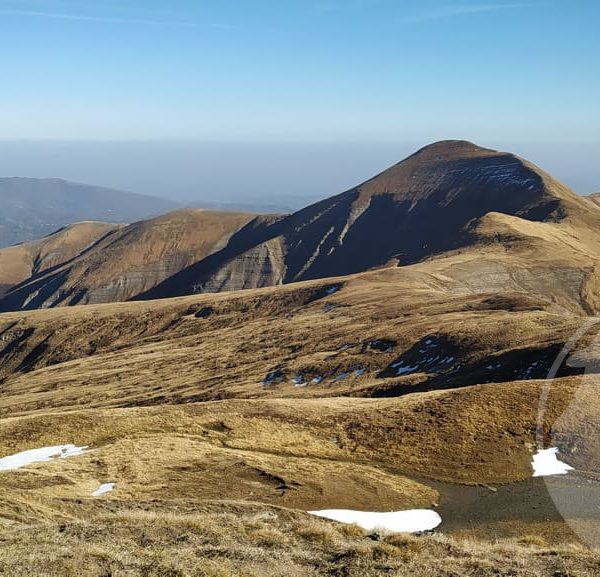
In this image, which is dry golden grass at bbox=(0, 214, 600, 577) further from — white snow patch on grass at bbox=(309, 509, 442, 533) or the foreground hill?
white snow patch on grass at bbox=(309, 509, 442, 533)

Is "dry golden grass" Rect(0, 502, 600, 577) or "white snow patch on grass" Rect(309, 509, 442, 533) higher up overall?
"dry golden grass" Rect(0, 502, 600, 577)

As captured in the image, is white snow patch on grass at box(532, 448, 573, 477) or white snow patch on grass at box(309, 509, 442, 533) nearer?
white snow patch on grass at box(309, 509, 442, 533)

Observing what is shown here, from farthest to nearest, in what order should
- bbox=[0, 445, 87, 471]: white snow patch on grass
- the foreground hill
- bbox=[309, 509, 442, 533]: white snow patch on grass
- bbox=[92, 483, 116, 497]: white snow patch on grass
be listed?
bbox=[0, 445, 87, 471]: white snow patch on grass → bbox=[92, 483, 116, 497]: white snow patch on grass → bbox=[309, 509, 442, 533]: white snow patch on grass → the foreground hill

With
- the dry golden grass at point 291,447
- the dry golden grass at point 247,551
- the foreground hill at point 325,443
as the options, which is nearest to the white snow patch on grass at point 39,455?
the foreground hill at point 325,443

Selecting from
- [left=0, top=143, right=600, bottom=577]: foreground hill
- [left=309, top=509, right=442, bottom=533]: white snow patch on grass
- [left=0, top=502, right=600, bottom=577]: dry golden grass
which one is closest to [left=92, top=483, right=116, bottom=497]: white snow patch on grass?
[left=0, top=143, right=600, bottom=577]: foreground hill

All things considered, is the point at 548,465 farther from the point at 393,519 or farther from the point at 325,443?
the point at 325,443

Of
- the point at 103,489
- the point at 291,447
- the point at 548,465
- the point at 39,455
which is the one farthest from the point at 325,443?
the point at 39,455
